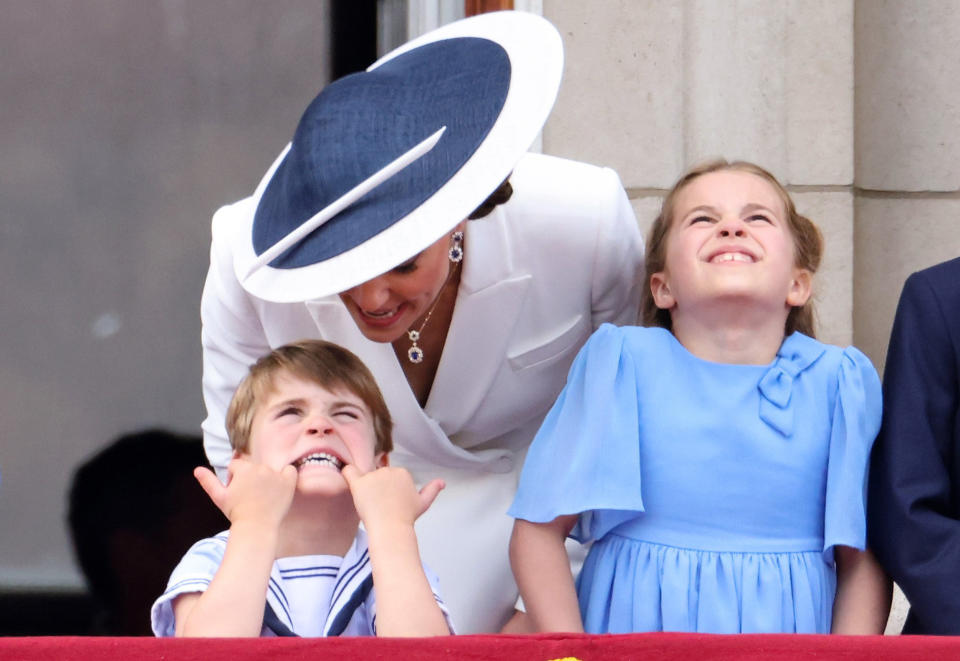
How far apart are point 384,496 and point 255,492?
0.17 meters

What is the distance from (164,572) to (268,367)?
2.36 meters

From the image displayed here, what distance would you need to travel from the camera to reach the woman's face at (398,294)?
6.73 feet

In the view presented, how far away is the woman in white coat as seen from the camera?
1.93 metres

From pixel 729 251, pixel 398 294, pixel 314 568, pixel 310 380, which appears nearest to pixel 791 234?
pixel 729 251

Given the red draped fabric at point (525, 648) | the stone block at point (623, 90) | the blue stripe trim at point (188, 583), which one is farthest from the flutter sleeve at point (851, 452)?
the stone block at point (623, 90)

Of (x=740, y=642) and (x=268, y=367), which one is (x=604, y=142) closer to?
(x=268, y=367)

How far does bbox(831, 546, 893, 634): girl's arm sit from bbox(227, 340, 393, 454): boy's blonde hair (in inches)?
26.4

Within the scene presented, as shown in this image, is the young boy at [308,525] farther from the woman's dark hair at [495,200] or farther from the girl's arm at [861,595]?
the girl's arm at [861,595]

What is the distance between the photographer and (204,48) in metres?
4.25

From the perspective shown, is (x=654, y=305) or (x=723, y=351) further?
(x=654, y=305)

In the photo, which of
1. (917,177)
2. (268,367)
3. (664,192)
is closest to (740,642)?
(268,367)

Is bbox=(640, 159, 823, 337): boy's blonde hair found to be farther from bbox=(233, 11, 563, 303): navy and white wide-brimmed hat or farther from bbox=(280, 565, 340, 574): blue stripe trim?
bbox=(280, 565, 340, 574): blue stripe trim

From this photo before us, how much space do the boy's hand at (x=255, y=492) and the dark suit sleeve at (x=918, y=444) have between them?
0.80 m

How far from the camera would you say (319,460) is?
6.82 feet
